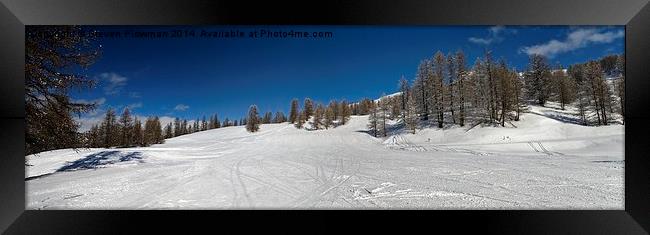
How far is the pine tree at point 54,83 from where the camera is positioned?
5102 millimetres

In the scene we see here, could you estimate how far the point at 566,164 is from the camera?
17.7ft

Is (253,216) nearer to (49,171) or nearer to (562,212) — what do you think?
(49,171)

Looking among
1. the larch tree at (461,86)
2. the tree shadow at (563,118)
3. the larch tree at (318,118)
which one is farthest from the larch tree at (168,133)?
the tree shadow at (563,118)

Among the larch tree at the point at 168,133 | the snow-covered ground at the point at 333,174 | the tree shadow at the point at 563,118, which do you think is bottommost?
the snow-covered ground at the point at 333,174

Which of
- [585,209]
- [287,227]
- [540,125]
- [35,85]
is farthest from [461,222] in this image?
[35,85]

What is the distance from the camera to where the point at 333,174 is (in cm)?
582

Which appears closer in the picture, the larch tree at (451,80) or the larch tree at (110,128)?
the larch tree at (110,128)

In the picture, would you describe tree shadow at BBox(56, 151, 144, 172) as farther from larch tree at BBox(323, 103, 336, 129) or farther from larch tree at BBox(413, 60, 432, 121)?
larch tree at BBox(413, 60, 432, 121)

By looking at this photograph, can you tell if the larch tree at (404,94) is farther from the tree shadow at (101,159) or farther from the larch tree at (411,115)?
the tree shadow at (101,159)

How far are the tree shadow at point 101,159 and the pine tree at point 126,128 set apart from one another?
0.20 m

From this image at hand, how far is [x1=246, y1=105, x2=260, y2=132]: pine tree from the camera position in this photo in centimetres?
638

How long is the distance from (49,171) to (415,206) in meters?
5.34
